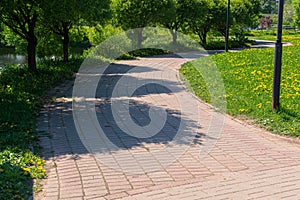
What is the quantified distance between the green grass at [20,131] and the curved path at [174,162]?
200 millimetres

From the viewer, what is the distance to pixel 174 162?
215 inches

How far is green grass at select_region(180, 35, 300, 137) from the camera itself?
24.0ft

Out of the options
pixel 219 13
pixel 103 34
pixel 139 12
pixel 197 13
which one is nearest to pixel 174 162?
pixel 103 34

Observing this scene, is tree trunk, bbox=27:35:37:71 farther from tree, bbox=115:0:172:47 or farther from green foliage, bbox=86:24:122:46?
tree, bbox=115:0:172:47

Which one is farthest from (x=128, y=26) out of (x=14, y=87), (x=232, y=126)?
(x=232, y=126)

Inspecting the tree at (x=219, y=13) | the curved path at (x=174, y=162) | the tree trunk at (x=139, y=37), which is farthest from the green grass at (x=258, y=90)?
the tree at (x=219, y=13)

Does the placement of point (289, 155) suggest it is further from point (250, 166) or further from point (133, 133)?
point (133, 133)

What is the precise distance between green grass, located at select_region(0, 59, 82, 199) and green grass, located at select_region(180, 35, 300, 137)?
13.4ft

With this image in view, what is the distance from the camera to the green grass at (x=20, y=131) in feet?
15.1

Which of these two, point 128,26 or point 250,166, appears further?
point 128,26

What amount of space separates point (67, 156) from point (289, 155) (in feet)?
10.7

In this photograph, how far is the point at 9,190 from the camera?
4328 millimetres

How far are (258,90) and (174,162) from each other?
5.37 meters

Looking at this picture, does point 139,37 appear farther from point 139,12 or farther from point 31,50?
point 31,50
